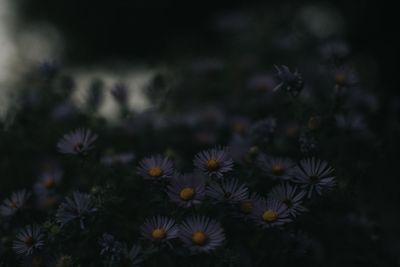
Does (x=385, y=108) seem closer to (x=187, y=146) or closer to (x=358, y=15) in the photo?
(x=187, y=146)

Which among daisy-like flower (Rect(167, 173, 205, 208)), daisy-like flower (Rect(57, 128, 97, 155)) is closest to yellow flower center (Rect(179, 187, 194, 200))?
daisy-like flower (Rect(167, 173, 205, 208))

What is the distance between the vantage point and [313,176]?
3.07ft

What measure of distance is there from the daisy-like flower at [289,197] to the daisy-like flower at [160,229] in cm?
17

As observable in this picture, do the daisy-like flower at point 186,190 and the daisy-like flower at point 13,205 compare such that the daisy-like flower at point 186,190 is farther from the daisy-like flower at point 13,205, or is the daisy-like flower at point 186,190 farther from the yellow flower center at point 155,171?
the daisy-like flower at point 13,205

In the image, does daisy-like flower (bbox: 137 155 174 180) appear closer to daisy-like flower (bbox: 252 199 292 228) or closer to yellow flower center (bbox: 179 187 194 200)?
yellow flower center (bbox: 179 187 194 200)

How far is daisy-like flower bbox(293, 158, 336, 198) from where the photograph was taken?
0.92 m

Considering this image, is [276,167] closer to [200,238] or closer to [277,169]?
[277,169]

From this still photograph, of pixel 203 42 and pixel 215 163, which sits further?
pixel 203 42

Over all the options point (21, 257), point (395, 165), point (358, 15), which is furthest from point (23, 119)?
point (358, 15)

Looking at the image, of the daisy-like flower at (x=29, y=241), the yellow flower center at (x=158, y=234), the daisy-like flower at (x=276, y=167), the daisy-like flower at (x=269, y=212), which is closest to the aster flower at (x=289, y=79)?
the daisy-like flower at (x=276, y=167)

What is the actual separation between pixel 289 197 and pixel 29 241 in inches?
16.9

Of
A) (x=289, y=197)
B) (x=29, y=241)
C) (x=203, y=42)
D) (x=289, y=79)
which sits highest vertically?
(x=203, y=42)

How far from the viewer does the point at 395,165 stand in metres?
1.32

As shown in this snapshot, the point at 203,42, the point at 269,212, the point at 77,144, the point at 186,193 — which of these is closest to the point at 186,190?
the point at 186,193
